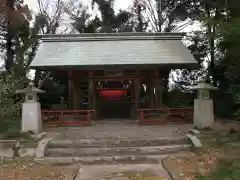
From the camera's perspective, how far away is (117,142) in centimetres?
1051

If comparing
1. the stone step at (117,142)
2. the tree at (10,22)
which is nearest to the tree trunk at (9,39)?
the tree at (10,22)

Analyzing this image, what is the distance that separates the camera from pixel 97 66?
52.1 feet

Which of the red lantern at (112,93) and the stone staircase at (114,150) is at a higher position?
the red lantern at (112,93)

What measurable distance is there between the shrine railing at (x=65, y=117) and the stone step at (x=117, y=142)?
464 centimetres

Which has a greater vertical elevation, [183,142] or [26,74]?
[26,74]

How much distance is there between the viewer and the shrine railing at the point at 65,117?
1528 cm

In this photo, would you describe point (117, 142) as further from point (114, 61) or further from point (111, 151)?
point (114, 61)

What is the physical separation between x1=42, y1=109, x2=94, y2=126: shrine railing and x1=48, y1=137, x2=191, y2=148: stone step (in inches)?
183

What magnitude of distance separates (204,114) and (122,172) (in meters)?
4.80

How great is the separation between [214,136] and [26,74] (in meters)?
15.0

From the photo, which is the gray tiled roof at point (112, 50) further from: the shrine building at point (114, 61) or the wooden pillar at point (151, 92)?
the wooden pillar at point (151, 92)

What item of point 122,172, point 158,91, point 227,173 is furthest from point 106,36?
point 227,173

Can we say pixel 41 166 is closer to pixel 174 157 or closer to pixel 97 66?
pixel 174 157

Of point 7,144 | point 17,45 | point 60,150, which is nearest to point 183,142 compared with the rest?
point 60,150
